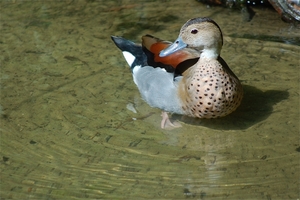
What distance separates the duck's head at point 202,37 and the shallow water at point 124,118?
2.24 ft

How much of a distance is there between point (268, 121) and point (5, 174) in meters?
2.40

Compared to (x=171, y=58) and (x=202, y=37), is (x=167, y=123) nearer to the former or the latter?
(x=171, y=58)

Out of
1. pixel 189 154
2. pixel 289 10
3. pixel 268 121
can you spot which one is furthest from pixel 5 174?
pixel 289 10

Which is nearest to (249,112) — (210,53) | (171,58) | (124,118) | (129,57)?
(210,53)

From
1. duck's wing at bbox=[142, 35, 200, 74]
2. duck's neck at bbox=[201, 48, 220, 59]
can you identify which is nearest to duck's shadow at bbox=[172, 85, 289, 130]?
duck's wing at bbox=[142, 35, 200, 74]

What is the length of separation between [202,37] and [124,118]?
41.6 inches

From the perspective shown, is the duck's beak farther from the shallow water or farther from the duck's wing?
the shallow water

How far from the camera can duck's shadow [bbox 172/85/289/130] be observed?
18.5 feet

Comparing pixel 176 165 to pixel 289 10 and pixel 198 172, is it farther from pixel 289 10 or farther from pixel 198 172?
pixel 289 10

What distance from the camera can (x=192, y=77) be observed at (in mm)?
5422

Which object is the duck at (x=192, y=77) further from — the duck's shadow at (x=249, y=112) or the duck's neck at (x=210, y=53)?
the duck's shadow at (x=249, y=112)

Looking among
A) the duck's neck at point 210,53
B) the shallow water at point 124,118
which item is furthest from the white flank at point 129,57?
the duck's neck at point 210,53

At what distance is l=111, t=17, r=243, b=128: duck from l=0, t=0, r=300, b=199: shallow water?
0.22 meters

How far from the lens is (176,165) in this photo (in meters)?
5.04
